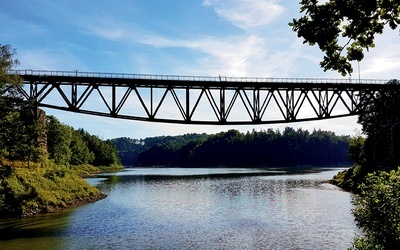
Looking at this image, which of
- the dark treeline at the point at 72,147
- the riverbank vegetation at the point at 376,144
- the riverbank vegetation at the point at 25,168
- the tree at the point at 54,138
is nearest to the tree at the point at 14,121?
the riverbank vegetation at the point at 25,168

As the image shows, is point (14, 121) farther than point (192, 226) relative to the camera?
Yes

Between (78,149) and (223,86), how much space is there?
323ft

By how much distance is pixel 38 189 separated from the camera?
41.9 metres

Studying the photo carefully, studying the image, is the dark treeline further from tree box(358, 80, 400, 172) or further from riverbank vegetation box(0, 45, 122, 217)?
tree box(358, 80, 400, 172)

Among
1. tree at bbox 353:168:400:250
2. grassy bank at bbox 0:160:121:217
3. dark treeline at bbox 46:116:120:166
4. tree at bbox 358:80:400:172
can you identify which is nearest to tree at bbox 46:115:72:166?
dark treeline at bbox 46:116:120:166

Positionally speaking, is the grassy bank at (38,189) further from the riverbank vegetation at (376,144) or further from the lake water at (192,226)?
the riverbank vegetation at (376,144)

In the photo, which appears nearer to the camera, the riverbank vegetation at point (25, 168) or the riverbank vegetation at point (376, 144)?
the riverbank vegetation at point (25, 168)

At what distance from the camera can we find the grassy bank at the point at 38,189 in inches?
1517

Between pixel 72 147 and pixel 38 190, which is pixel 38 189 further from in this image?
pixel 72 147

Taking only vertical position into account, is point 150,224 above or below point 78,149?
below

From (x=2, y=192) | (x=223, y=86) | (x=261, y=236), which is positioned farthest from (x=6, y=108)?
(x=261, y=236)

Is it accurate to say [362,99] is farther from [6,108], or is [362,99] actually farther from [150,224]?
[6,108]

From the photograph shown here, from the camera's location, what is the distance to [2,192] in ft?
126

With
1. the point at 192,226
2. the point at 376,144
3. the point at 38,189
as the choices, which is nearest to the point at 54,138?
the point at 38,189
